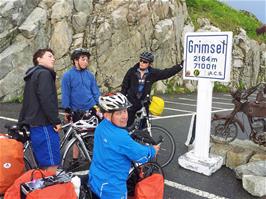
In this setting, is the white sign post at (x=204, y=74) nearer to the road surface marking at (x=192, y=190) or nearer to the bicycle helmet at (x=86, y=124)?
the road surface marking at (x=192, y=190)

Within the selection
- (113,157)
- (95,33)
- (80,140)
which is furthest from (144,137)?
(95,33)

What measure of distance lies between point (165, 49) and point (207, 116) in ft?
45.3

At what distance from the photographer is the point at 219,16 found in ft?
87.6

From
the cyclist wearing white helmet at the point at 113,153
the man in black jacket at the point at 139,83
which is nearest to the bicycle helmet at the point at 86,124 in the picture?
the man in black jacket at the point at 139,83

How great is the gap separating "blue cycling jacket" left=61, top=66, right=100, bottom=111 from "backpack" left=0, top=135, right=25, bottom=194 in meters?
1.34

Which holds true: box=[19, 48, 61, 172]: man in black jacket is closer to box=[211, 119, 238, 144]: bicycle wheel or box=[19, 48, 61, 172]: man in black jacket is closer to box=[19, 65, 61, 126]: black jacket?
box=[19, 65, 61, 126]: black jacket

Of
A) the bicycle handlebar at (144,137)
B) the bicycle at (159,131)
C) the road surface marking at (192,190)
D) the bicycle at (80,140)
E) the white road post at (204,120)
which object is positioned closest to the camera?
the bicycle handlebar at (144,137)

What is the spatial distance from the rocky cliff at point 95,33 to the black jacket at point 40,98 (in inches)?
373

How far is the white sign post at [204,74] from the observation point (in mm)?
6078

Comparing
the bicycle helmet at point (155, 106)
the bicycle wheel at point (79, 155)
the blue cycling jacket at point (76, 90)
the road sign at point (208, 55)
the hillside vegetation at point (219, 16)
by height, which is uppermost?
the hillside vegetation at point (219, 16)

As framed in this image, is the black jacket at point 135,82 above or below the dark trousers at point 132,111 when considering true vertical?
above

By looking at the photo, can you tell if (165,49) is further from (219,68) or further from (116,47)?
(219,68)

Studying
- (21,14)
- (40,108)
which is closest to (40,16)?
(21,14)

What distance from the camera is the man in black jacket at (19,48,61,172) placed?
4656 mm
